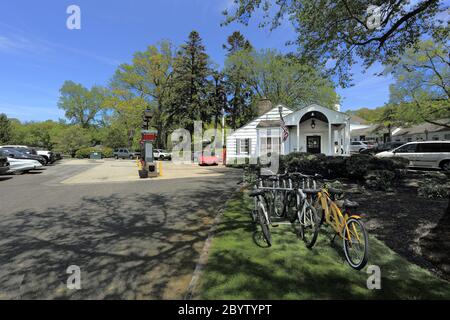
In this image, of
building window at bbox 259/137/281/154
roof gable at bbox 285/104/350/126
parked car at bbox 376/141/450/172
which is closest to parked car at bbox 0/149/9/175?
building window at bbox 259/137/281/154

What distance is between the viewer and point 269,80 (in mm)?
40438

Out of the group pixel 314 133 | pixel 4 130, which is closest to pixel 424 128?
pixel 314 133

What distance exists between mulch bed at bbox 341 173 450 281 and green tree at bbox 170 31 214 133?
2755 cm

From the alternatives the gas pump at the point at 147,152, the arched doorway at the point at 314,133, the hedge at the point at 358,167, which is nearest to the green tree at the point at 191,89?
the arched doorway at the point at 314,133

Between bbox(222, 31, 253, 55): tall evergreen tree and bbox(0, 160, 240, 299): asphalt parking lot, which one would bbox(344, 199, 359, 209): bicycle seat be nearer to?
bbox(0, 160, 240, 299): asphalt parking lot

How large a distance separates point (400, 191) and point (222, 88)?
30596mm

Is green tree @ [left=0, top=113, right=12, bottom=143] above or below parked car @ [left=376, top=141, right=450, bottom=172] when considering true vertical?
above

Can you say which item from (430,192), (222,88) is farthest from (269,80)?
(430,192)

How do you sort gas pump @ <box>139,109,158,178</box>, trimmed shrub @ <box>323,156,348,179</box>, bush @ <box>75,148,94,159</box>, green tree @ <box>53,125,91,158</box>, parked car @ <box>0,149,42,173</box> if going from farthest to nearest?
green tree @ <box>53,125,91,158</box> → bush @ <box>75,148,94,159</box> → parked car @ <box>0,149,42,173</box> → gas pump @ <box>139,109,158,178</box> → trimmed shrub @ <box>323,156,348,179</box>

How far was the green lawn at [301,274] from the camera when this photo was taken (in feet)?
10.6

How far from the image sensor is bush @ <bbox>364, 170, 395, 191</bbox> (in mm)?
8817

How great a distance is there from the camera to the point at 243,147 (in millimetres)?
25266

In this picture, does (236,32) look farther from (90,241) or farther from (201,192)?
(90,241)

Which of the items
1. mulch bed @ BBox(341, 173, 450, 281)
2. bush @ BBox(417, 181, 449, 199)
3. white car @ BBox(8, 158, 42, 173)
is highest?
white car @ BBox(8, 158, 42, 173)
